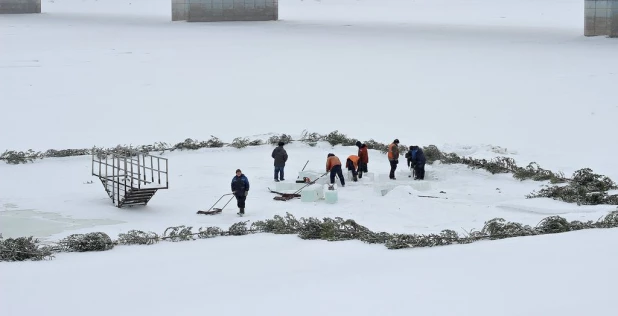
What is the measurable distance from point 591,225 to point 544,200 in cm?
438

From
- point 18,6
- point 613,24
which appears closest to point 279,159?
point 613,24

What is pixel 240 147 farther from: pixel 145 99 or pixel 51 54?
pixel 51 54

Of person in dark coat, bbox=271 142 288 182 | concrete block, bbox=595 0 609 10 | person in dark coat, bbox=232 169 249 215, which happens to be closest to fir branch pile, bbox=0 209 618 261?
person in dark coat, bbox=232 169 249 215

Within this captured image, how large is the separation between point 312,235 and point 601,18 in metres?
33.4

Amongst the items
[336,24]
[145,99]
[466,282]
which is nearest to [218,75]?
[145,99]

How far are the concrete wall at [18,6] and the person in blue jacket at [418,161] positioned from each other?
45515mm

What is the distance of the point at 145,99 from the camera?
3147cm

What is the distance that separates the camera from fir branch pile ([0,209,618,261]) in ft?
43.3

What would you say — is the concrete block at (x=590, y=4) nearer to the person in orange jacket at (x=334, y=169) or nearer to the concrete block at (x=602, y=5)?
the concrete block at (x=602, y=5)

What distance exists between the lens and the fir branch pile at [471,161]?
703 inches

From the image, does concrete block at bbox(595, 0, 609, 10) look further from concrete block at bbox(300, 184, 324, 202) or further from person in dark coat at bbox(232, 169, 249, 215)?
person in dark coat at bbox(232, 169, 249, 215)

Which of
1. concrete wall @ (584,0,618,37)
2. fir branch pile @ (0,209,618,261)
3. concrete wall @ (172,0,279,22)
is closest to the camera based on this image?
fir branch pile @ (0,209,618,261)

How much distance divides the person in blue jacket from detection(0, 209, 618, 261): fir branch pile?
5.59 meters

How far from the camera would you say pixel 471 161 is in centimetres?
2138
